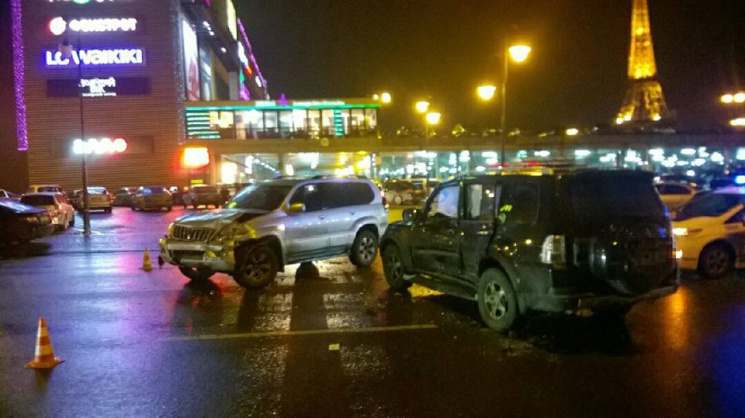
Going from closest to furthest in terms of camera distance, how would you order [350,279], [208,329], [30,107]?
1. [208,329]
2. [350,279]
3. [30,107]

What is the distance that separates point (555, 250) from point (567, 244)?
0.44 feet

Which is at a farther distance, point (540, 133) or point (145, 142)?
point (540, 133)

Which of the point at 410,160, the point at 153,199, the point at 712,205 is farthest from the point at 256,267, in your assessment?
the point at 410,160

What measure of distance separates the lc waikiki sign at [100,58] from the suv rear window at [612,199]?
47.2m

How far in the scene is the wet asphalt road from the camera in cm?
496

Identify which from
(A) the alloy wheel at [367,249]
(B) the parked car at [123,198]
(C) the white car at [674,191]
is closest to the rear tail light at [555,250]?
(A) the alloy wheel at [367,249]

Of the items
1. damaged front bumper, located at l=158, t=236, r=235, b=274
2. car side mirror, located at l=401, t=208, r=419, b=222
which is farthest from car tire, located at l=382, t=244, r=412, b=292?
damaged front bumper, located at l=158, t=236, r=235, b=274

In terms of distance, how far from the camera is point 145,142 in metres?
49.0

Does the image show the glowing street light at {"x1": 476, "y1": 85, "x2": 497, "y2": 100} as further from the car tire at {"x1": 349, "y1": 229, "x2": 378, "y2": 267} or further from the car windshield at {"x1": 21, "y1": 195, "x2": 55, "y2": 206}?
the car windshield at {"x1": 21, "y1": 195, "x2": 55, "y2": 206}

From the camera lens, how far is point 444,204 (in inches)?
328

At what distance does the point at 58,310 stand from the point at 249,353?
372 centimetres

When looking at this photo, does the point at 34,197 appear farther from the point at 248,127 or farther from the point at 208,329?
the point at 248,127

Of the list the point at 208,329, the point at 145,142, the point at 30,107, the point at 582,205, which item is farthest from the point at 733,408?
the point at 30,107

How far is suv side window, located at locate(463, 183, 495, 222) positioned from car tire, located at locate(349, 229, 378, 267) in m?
4.20
